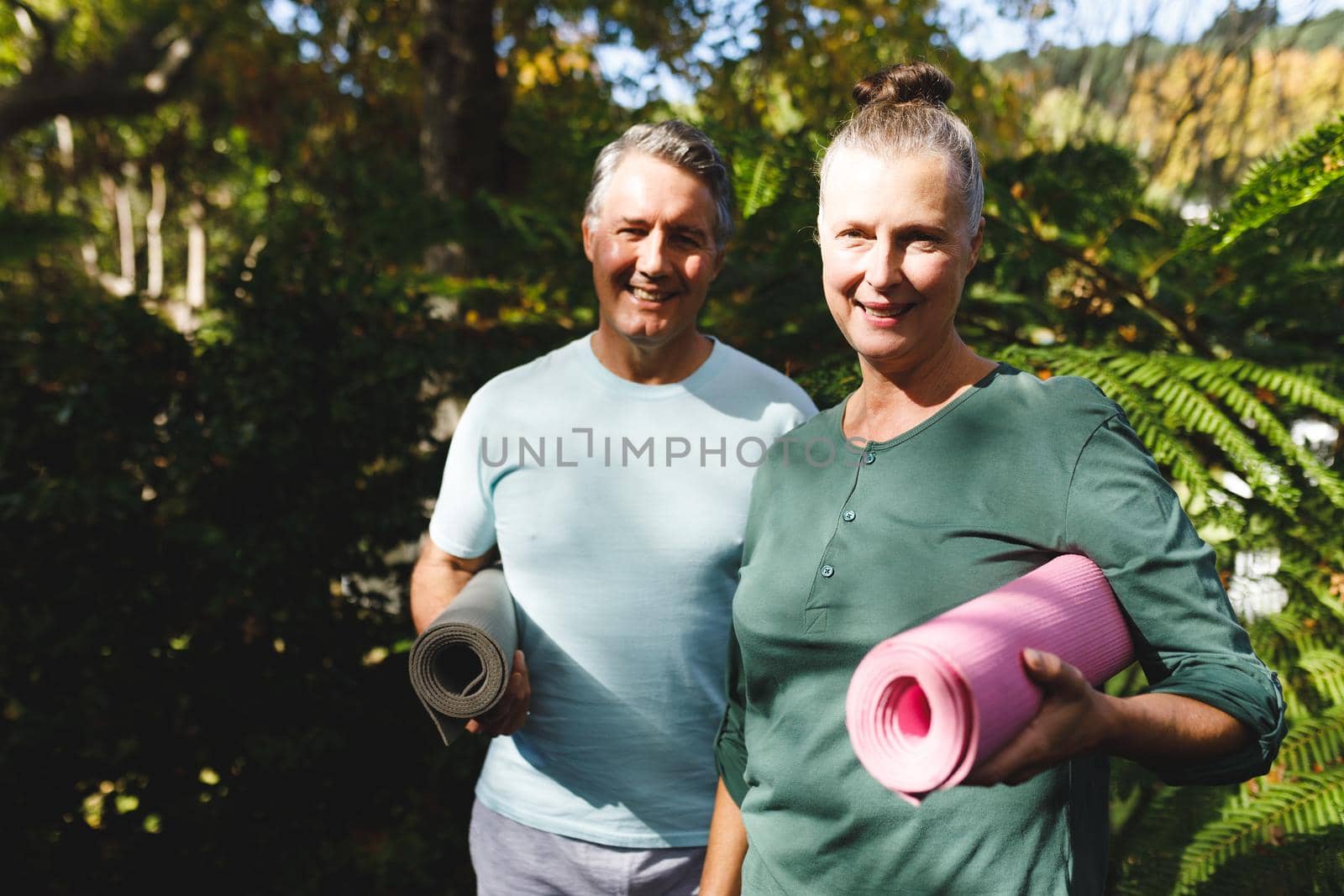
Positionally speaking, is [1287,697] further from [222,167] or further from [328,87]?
[222,167]

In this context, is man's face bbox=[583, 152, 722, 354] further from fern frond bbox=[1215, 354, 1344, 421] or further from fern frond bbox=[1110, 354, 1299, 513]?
fern frond bbox=[1215, 354, 1344, 421]

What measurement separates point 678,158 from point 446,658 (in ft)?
3.77

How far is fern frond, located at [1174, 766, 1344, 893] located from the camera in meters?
2.16

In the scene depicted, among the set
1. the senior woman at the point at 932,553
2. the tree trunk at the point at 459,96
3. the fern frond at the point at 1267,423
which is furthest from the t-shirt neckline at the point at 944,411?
the tree trunk at the point at 459,96

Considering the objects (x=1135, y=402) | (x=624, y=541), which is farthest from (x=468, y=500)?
(x=1135, y=402)

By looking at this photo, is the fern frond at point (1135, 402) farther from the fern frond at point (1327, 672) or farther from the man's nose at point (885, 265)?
the man's nose at point (885, 265)

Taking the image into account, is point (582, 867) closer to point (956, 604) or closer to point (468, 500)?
point (468, 500)

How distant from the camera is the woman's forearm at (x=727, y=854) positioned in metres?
1.63

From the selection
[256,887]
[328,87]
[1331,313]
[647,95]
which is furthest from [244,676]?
[328,87]

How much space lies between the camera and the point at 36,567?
324 cm

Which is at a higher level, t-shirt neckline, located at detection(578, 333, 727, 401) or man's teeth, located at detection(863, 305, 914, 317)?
man's teeth, located at detection(863, 305, 914, 317)

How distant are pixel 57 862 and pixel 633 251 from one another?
3009mm

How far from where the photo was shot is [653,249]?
2.00m

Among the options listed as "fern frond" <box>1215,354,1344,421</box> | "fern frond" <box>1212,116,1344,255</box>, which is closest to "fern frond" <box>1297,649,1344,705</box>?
"fern frond" <box>1215,354,1344,421</box>
